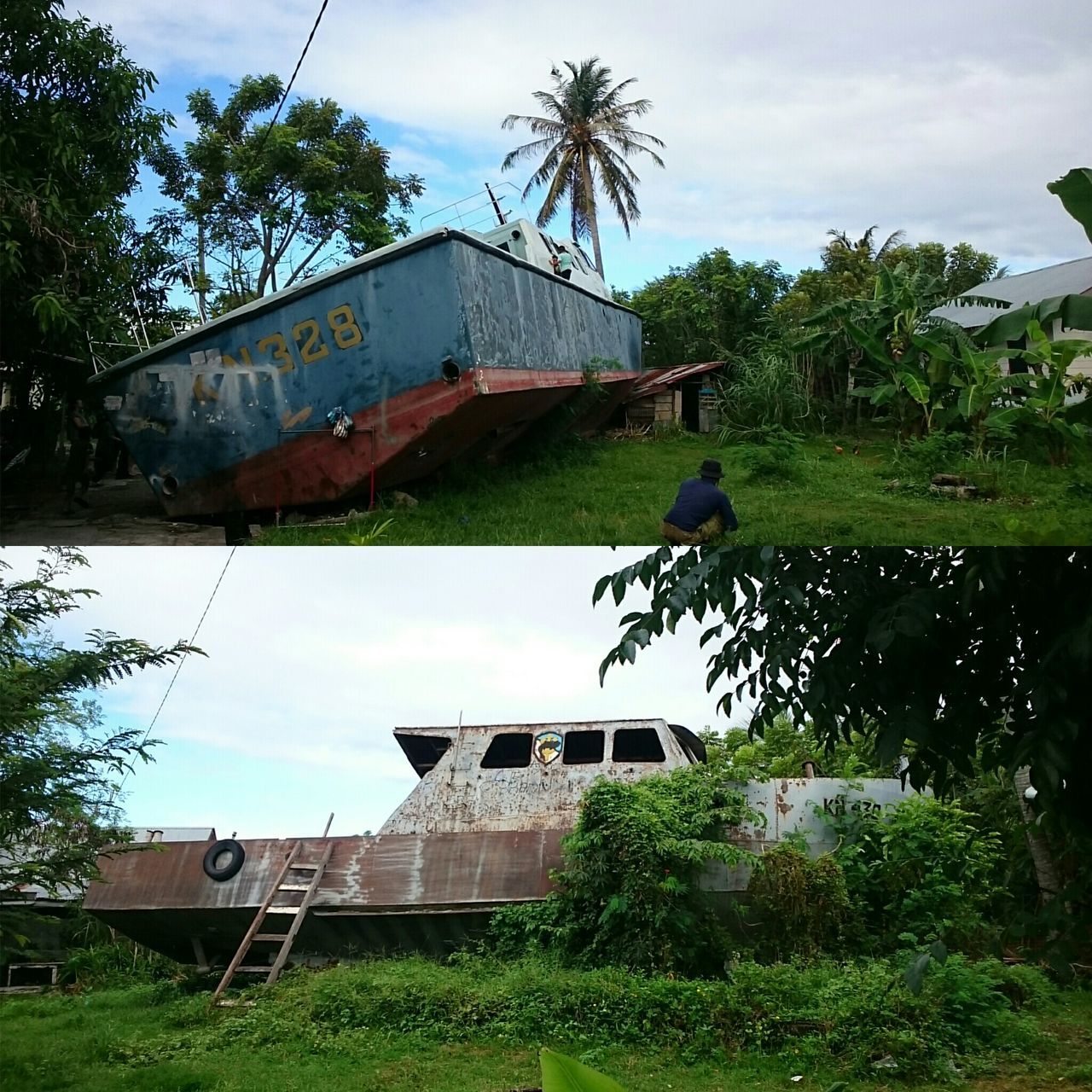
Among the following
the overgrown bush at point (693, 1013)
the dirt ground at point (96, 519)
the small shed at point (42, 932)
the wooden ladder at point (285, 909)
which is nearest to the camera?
the dirt ground at point (96, 519)

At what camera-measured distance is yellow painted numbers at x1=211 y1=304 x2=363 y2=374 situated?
134 inches

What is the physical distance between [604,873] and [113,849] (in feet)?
11.1

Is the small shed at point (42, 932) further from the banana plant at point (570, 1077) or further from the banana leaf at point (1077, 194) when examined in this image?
the banana leaf at point (1077, 194)

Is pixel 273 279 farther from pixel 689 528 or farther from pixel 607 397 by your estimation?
pixel 689 528

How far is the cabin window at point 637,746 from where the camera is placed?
9.48 metres

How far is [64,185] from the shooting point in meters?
3.40

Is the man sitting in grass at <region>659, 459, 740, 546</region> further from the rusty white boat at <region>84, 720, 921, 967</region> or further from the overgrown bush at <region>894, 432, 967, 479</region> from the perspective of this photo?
the rusty white boat at <region>84, 720, 921, 967</region>

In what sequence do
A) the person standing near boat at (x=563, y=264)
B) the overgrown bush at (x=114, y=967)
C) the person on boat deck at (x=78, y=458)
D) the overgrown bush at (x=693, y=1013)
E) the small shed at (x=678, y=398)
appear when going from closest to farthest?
the small shed at (x=678, y=398), the person on boat deck at (x=78, y=458), the person standing near boat at (x=563, y=264), the overgrown bush at (x=693, y=1013), the overgrown bush at (x=114, y=967)

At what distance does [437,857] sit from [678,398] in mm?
5990

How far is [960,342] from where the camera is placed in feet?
9.76

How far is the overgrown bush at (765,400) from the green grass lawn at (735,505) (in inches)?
2.5

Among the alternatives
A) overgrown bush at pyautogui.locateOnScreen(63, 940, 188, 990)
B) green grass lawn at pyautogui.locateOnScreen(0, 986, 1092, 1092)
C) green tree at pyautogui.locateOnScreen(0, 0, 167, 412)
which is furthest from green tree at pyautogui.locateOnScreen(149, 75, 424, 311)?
overgrown bush at pyautogui.locateOnScreen(63, 940, 188, 990)

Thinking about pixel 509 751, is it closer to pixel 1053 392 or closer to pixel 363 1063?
pixel 363 1063

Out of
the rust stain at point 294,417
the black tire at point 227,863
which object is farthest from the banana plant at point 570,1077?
the black tire at point 227,863
